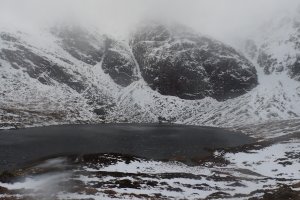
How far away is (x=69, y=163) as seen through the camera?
3430 inches

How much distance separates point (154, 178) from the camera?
246 ft

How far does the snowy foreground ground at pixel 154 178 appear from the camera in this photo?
6254 cm

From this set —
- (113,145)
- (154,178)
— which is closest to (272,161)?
(154,178)

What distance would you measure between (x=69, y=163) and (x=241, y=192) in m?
37.2

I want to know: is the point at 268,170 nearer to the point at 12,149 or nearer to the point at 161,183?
the point at 161,183

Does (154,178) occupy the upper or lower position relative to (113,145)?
lower

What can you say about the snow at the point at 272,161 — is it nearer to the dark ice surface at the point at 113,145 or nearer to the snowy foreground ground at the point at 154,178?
the snowy foreground ground at the point at 154,178

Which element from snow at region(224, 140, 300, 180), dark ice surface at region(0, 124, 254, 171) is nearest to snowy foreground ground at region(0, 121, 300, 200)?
snow at region(224, 140, 300, 180)

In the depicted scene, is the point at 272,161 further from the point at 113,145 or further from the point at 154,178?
the point at 113,145

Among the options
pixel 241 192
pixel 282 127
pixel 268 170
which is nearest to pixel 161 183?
pixel 241 192

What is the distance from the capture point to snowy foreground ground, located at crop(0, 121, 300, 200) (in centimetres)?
6254

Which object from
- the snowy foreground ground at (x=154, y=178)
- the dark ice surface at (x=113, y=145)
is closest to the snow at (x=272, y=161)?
the snowy foreground ground at (x=154, y=178)

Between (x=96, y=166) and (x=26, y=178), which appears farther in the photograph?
(x=96, y=166)

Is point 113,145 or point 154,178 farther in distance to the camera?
point 113,145
